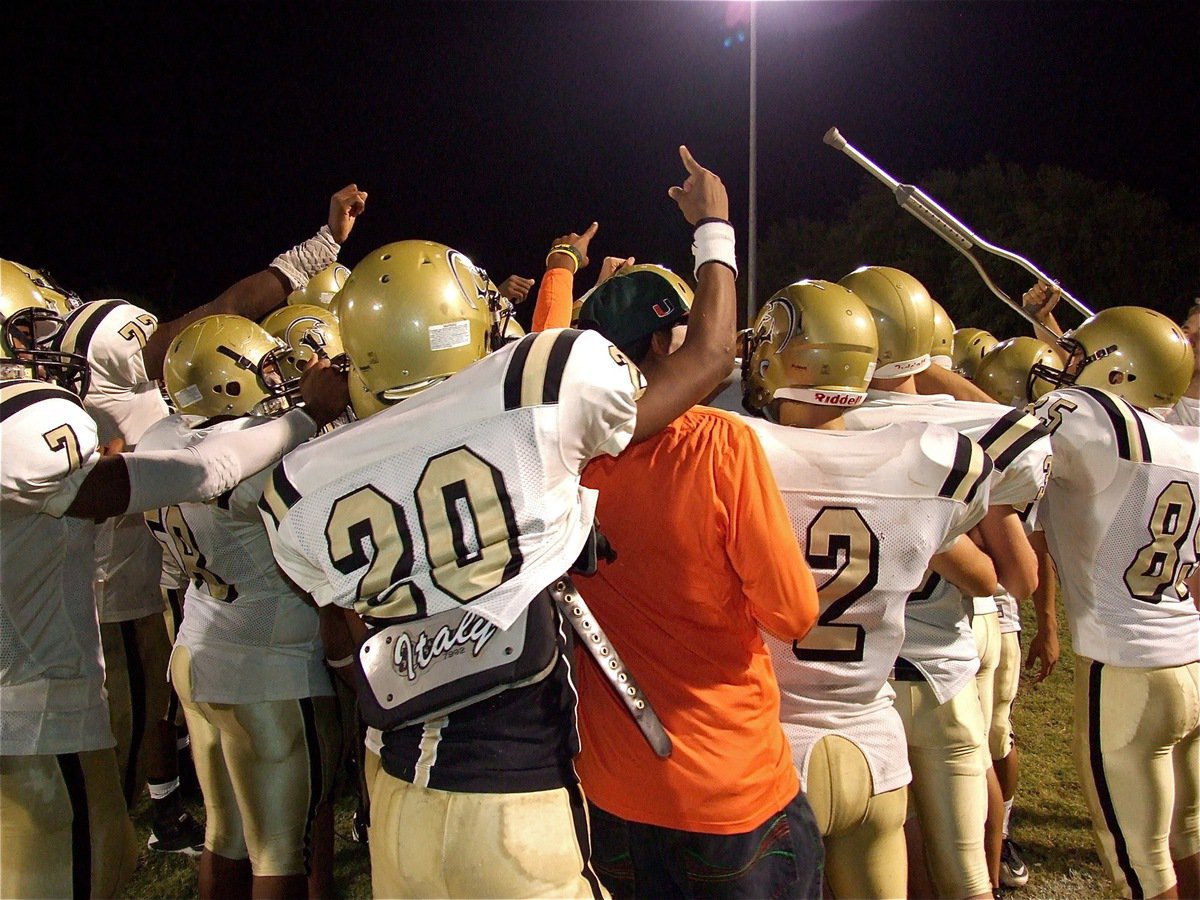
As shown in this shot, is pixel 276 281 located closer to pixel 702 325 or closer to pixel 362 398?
pixel 362 398

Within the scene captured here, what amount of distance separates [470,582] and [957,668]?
198cm

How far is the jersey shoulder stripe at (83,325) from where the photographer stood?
12.6ft

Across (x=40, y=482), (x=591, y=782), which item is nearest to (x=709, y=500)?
(x=591, y=782)

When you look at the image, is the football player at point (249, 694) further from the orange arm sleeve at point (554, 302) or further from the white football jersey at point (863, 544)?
the white football jersey at point (863, 544)

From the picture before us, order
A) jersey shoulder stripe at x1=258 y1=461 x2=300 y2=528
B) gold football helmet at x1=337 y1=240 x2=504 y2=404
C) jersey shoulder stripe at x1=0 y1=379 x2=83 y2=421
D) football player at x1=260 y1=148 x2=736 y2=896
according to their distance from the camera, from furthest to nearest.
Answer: jersey shoulder stripe at x1=0 y1=379 x2=83 y2=421, gold football helmet at x1=337 y1=240 x2=504 y2=404, jersey shoulder stripe at x1=258 y1=461 x2=300 y2=528, football player at x1=260 y1=148 x2=736 y2=896

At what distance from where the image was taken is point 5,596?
266 cm

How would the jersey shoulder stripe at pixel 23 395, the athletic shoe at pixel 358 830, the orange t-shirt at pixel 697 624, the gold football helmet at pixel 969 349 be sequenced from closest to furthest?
the orange t-shirt at pixel 697 624, the jersey shoulder stripe at pixel 23 395, the athletic shoe at pixel 358 830, the gold football helmet at pixel 969 349

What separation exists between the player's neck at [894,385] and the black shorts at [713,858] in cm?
202

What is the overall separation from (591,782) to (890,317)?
2.36 meters

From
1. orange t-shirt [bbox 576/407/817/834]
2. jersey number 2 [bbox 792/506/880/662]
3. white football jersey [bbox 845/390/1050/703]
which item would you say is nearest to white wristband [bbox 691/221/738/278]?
orange t-shirt [bbox 576/407/817/834]

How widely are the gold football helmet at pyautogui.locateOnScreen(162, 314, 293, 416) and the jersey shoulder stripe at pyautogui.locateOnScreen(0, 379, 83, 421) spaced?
1124mm

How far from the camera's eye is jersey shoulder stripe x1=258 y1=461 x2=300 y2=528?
1904 mm

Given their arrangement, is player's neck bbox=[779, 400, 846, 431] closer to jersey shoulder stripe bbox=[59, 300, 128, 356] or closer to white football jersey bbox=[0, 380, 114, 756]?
white football jersey bbox=[0, 380, 114, 756]

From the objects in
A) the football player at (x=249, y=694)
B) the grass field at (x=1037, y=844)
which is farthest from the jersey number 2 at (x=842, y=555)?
the grass field at (x=1037, y=844)
